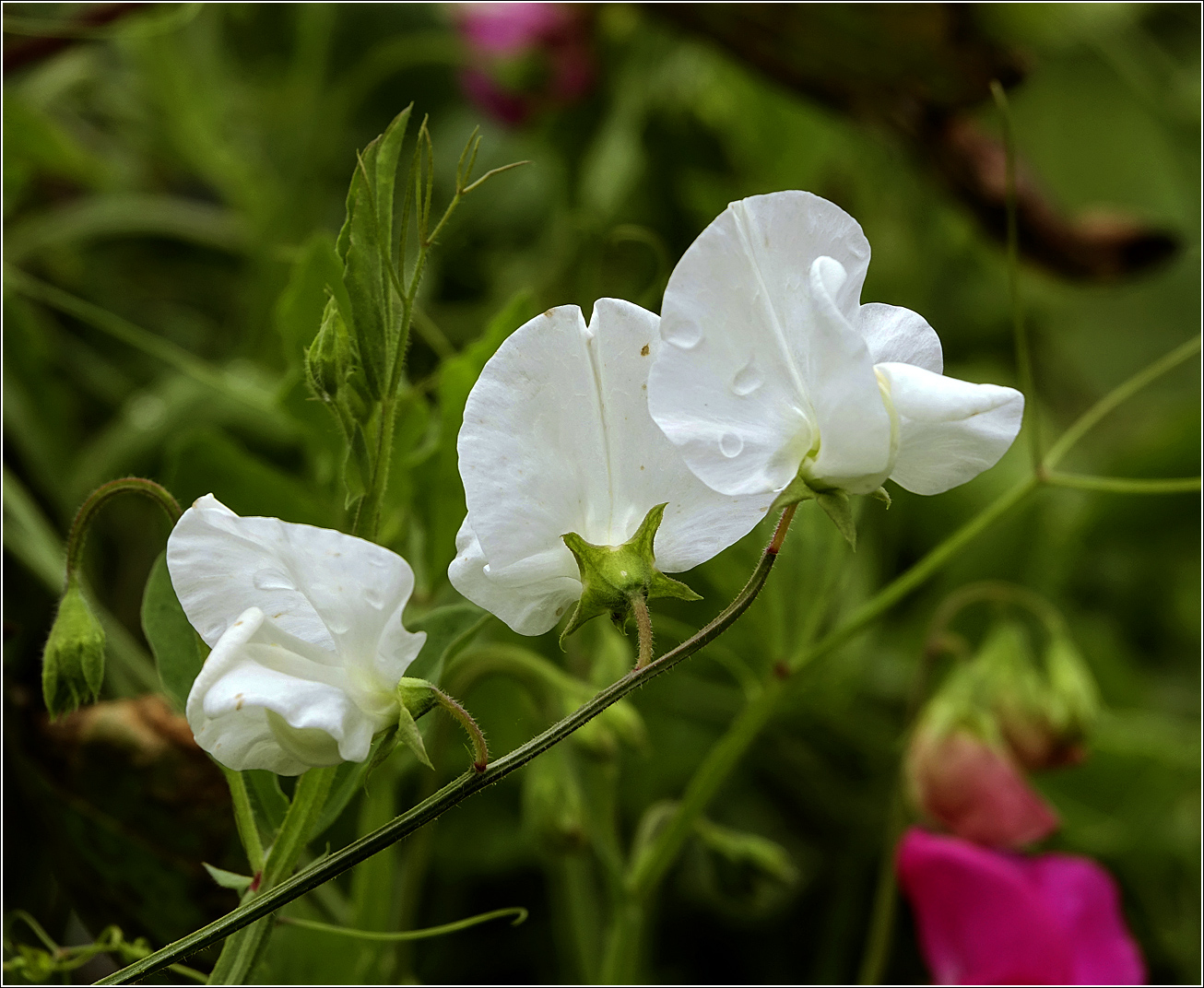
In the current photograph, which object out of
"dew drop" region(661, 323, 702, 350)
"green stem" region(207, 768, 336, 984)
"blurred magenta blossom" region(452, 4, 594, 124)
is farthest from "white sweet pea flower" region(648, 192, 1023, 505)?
"blurred magenta blossom" region(452, 4, 594, 124)

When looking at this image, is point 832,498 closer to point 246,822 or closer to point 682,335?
point 682,335

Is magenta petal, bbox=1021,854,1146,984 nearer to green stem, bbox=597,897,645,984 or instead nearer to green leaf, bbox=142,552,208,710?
green stem, bbox=597,897,645,984

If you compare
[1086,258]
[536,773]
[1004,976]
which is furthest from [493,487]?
[1086,258]

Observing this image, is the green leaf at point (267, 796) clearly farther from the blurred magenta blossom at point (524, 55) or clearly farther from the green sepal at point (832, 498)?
the blurred magenta blossom at point (524, 55)

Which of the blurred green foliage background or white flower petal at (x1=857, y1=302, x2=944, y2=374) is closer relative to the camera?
white flower petal at (x1=857, y1=302, x2=944, y2=374)

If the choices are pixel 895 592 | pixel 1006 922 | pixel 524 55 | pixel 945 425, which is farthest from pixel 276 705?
pixel 524 55

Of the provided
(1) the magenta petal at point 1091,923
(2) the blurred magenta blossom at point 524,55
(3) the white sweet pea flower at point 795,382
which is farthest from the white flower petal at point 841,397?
(2) the blurred magenta blossom at point 524,55
